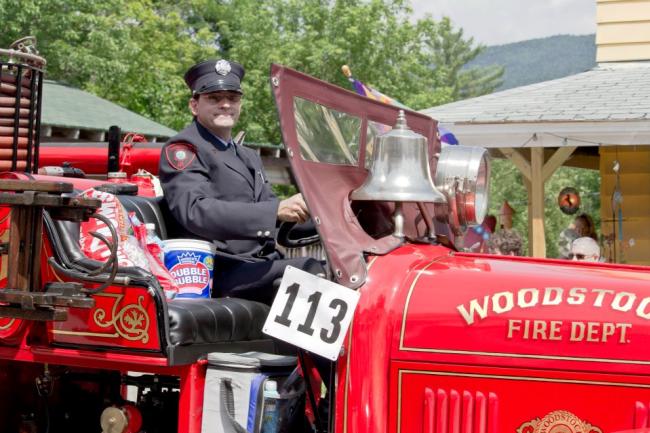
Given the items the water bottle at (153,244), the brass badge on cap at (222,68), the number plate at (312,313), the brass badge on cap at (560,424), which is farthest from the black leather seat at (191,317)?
the brass badge on cap at (560,424)

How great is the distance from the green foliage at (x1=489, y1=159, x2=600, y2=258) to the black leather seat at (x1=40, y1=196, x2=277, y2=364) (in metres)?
18.0

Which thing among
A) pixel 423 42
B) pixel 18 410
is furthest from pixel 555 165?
pixel 423 42

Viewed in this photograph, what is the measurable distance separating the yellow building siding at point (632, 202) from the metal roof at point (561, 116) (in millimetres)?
925

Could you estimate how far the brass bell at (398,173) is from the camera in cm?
348

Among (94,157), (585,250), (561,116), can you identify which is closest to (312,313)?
A: (585,250)

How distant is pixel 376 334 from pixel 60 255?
1.18 meters

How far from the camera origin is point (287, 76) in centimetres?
336

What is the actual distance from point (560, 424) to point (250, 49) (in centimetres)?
2319

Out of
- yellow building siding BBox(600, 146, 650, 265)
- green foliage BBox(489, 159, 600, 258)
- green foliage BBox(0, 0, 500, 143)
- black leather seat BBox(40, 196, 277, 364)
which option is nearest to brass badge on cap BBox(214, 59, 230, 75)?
black leather seat BBox(40, 196, 277, 364)

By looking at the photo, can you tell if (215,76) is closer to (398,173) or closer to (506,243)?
(398,173)

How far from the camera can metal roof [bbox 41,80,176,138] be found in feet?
45.2

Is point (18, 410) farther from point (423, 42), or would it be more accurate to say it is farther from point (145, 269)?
point (423, 42)

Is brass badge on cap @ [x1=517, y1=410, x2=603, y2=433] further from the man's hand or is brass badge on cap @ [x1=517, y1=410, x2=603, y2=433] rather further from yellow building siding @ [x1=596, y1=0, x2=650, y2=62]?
yellow building siding @ [x1=596, y1=0, x2=650, y2=62]

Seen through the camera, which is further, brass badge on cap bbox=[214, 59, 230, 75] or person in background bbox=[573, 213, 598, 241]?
person in background bbox=[573, 213, 598, 241]
